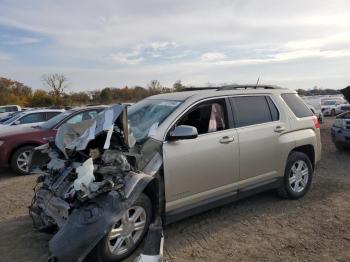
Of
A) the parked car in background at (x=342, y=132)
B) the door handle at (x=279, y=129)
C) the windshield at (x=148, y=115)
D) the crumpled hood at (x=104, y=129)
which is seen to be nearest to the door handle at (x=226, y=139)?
the windshield at (x=148, y=115)

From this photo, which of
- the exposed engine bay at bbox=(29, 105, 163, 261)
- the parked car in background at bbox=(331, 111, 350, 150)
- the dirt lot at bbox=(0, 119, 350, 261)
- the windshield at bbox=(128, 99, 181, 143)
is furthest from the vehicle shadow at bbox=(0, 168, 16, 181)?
the parked car in background at bbox=(331, 111, 350, 150)

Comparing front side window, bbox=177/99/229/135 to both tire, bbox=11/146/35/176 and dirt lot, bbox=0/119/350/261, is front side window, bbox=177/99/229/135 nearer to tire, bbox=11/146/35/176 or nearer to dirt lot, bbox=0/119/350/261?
dirt lot, bbox=0/119/350/261

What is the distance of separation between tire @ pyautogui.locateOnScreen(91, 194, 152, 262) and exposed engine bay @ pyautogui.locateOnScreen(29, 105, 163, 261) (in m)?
0.24

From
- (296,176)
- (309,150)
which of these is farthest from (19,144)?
(309,150)

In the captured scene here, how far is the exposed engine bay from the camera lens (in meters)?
3.41

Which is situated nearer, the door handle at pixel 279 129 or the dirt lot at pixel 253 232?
the dirt lot at pixel 253 232

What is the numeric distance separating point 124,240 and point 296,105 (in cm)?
380

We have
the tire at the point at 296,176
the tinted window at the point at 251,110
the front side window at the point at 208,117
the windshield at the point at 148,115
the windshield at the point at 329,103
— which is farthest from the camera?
the windshield at the point at 329,103

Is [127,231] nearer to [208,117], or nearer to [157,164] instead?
[157,164]

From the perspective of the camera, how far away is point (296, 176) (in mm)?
6039

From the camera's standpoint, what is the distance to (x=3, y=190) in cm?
723

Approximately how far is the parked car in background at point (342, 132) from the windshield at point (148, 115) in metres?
6.87

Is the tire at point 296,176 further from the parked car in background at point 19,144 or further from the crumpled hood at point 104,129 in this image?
the parked car in background at point 19,144

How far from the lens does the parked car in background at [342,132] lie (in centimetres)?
1001
